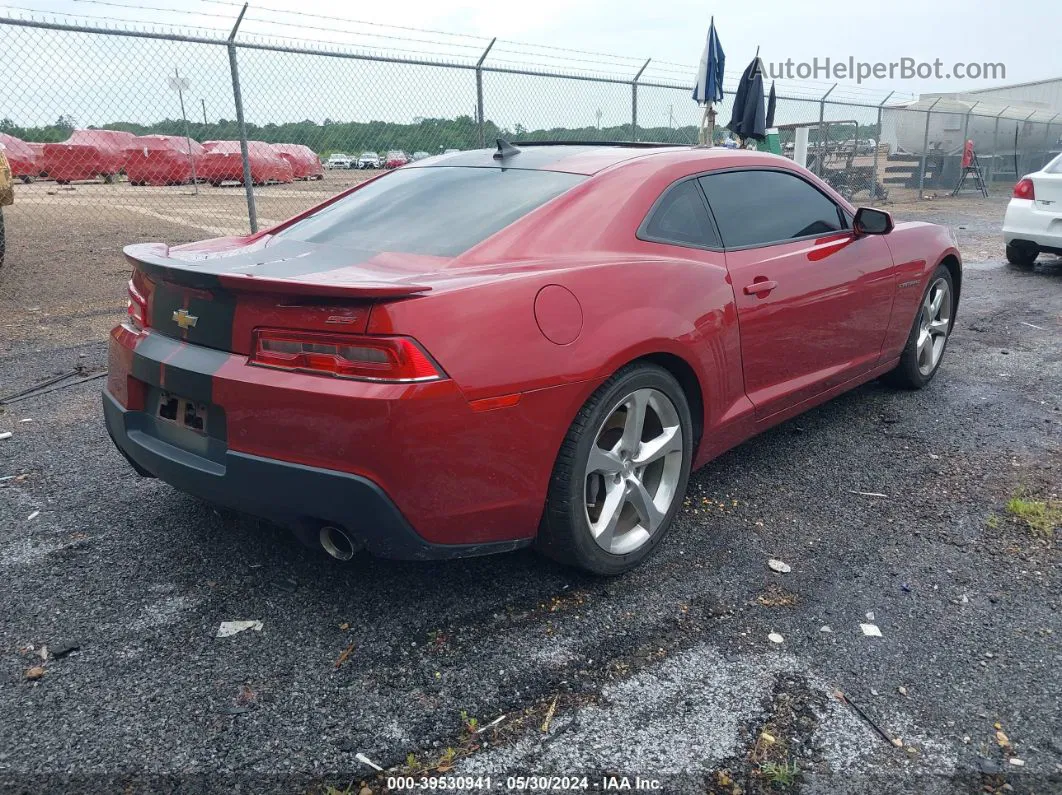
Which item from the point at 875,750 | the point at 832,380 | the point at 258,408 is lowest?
the point at 875,750

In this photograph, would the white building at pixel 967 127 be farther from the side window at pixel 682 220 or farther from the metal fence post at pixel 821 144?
the side window at pixel 682 220

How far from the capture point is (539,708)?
6.90 ft

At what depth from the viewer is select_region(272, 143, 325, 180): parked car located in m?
9.04

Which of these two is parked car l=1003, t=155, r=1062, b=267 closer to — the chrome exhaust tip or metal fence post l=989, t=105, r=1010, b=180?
the chrome exhaust tip

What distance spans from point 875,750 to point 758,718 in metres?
0.28

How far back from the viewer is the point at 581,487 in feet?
8.22

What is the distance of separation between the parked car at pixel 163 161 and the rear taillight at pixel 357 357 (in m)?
8.08

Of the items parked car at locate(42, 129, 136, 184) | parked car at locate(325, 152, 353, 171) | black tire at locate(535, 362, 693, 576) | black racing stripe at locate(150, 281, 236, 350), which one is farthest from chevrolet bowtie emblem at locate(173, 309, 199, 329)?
parked car at locate(325, 152, 353, 171)

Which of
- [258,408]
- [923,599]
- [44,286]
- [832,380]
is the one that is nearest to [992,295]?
[832,380]

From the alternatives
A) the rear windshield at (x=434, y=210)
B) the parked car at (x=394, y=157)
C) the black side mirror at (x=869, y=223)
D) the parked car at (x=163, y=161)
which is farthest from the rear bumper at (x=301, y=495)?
the parked car at (x=163, y=161)

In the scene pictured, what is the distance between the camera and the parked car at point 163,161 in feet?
33.5

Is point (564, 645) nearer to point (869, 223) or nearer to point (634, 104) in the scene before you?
point (869, 223)

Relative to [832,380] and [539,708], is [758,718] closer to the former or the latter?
[539,708]

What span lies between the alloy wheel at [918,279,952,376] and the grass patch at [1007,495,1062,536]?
155 centimetres
